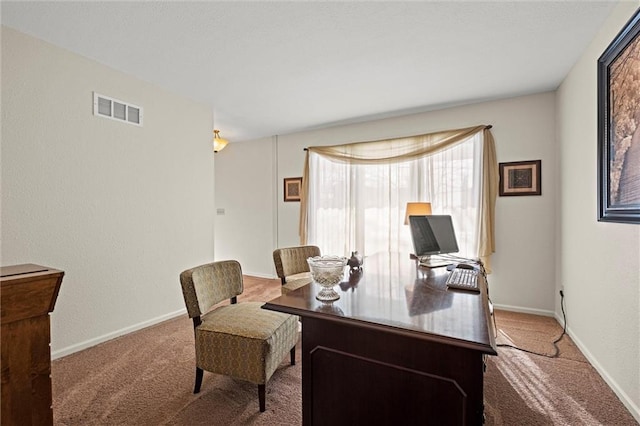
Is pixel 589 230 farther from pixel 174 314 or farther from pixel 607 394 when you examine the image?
pixel 174 314

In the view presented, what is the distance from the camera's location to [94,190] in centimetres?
267

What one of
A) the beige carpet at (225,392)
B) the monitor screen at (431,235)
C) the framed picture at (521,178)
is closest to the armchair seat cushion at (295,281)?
the beige carpet at (225,392)

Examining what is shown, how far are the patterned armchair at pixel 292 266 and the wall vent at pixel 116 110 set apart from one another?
1976 mm

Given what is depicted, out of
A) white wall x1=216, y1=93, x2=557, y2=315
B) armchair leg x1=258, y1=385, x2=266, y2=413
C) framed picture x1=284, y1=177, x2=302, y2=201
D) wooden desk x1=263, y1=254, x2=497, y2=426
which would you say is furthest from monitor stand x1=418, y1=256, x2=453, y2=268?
framed picture x1=284, y1=177, x2=302, y2=201

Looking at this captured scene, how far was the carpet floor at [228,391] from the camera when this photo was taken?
1.73 meters

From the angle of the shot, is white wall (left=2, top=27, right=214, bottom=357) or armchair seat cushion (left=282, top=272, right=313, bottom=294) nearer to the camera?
white wall (left=2, top=27, right=214, bottom=357)

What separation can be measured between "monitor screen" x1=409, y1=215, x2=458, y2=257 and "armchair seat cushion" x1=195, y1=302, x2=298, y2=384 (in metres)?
1.15

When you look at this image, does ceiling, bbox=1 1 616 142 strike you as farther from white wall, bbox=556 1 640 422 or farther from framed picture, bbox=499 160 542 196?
framed picture, bbox=499 160 542 196

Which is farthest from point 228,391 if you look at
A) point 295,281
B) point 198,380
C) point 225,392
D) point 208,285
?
point 295,281

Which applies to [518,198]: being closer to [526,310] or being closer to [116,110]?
[526,310]

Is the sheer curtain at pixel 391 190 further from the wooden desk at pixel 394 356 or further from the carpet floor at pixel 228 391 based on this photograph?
the wooden desk at pixel 394 356

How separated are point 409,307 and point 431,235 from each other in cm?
117

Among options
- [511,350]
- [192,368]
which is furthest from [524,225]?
[192,368]

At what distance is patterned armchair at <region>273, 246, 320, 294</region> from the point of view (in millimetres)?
2826
